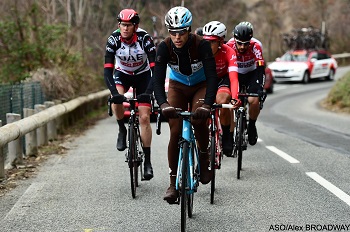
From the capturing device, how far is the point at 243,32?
8953mm

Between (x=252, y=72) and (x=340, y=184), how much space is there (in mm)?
2682

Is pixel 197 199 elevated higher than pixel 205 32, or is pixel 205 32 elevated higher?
pixel 205 32

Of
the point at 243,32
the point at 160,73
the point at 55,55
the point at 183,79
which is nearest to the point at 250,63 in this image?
the point at 243,32

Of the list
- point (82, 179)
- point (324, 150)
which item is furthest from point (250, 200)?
point (324, 150)

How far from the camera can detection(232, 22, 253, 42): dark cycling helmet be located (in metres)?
8.91

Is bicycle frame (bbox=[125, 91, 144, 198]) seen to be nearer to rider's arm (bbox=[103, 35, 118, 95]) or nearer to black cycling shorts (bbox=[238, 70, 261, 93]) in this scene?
rider's arm (bbox=[103, 35, 118, 95])

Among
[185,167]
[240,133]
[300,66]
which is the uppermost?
[185,167]

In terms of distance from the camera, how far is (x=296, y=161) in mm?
9562

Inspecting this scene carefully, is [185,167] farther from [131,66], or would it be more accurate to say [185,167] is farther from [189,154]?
[131,66]

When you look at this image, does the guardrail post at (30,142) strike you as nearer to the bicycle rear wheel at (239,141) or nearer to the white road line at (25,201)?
the white road line at (25,201)

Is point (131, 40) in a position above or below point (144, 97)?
above

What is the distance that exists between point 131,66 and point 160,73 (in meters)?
2.08

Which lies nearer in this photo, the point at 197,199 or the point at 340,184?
the point at 197,199

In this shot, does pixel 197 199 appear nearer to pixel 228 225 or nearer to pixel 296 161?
pixel 228 225
